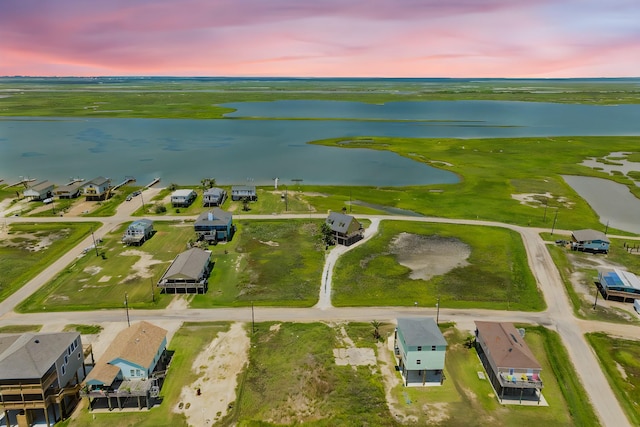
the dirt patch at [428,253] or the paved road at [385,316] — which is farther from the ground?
the dirt patch at [428,253]

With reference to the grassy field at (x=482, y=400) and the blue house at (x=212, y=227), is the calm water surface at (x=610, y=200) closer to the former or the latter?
the grassy field at (x=482, y=400)

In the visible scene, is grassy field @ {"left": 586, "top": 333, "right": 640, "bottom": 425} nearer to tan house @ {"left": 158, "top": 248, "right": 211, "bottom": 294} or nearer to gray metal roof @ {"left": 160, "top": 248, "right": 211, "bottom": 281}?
tan house @ {"left": 158, "top": 248, "right": 211, "bottom": 294}

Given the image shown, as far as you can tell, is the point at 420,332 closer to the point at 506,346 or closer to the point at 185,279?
the point at 506,346

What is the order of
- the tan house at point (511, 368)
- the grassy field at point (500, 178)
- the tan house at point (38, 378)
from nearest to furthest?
1. the tan house at point (38, 378)
2. the tan house at point (511, 368)
3. the grassy field at point (500, 178)

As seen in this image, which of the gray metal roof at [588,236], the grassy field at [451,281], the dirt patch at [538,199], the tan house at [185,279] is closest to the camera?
the grassy field at [451,281]

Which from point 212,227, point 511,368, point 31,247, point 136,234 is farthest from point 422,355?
point 31,247

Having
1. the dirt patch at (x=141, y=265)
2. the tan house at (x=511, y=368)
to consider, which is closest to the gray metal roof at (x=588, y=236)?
the tan house at (x=511, y=368)
